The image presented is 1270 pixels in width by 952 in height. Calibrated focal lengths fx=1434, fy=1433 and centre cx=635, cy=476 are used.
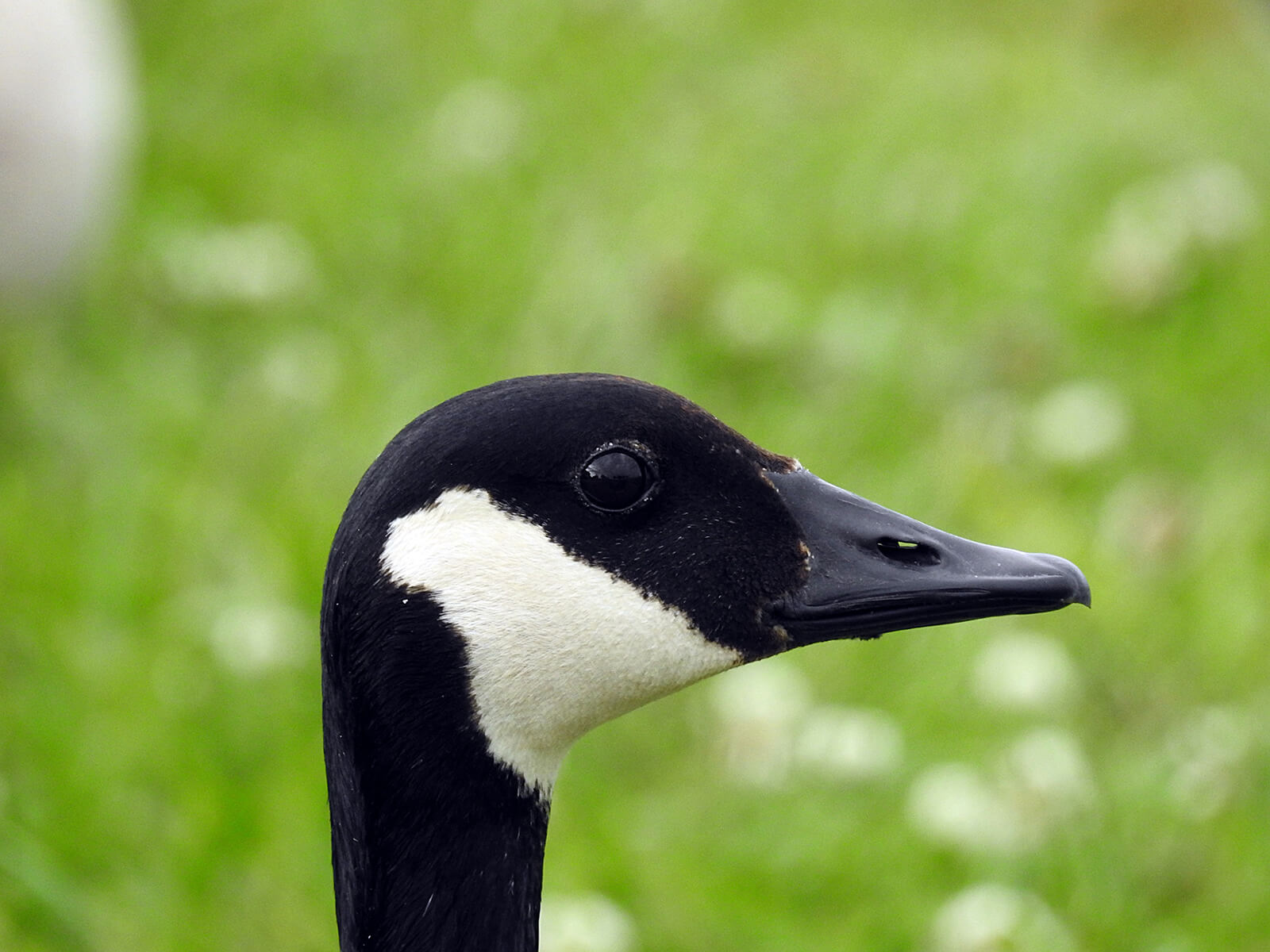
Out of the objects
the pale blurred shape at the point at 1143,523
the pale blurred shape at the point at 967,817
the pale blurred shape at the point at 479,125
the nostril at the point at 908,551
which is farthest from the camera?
the pale blurred shape at the point at 479,125

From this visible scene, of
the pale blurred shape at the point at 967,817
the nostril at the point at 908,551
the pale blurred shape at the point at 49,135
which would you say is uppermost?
the pale blurred shape at the point at 49,135

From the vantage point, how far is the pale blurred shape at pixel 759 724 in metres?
2.70

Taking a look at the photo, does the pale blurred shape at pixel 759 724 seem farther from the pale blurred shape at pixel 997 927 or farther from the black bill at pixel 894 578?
the black bill at pixel 894 578

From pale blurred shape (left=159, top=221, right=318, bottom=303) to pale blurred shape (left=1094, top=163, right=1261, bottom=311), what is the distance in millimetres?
2186

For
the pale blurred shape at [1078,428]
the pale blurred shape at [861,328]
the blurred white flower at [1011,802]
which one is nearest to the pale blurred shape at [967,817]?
the blurred white flower at [1011,802]

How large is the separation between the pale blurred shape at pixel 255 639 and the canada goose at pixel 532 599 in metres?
1.23

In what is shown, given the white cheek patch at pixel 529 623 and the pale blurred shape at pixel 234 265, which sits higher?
the pale blurred shape at pixel 234 265

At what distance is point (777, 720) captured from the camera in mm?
2734

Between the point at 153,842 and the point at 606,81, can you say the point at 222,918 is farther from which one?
the point at 606,81

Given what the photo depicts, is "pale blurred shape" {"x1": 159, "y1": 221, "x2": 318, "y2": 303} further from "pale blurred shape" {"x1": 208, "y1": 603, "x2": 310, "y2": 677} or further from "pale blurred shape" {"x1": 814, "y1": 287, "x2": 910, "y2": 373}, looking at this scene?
"pale blurred shape" {"x1": 814, "y1": 287, "x2": 910, "y2": 373}

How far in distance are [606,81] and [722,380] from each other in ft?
5.12

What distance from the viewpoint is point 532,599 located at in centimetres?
136

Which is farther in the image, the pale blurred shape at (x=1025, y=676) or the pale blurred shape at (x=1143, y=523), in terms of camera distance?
the pale blurred shape at (x=1143, y=523)

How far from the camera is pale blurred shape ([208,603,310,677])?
2.65m
